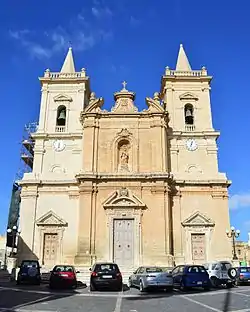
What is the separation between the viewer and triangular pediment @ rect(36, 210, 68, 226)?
94.6 ft

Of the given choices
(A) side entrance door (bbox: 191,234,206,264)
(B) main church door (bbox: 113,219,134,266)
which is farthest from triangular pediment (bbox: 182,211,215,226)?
(B) main church door (bbox: 113,219,134,266)

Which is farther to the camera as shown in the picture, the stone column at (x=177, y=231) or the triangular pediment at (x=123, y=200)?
the triangular pediment at (x=123, y=200)

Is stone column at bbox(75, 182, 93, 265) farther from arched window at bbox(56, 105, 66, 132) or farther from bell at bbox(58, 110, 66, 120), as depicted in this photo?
bell at bbox(58, 110, 66, 120)

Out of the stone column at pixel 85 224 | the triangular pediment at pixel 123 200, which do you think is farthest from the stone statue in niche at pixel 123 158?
the stone column at pixel 85 224

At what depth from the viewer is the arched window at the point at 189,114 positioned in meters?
33.5

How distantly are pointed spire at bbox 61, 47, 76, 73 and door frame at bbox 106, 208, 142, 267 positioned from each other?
1561 cm

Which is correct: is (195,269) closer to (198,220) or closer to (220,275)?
(220,275)

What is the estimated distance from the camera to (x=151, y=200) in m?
28.1

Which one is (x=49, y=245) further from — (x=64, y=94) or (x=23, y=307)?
(x=23, y=307)

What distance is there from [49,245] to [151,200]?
348 inches

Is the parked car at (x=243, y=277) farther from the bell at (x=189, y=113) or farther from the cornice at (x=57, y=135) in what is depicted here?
the cornice at (x=57, y=135)

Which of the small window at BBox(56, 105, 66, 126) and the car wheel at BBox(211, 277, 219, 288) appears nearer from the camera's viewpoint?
the car wheel at BBox(211, 277, 219, 288)

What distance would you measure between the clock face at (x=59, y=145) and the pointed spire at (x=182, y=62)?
13604 mm

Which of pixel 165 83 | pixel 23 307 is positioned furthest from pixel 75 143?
pixel 23 307
